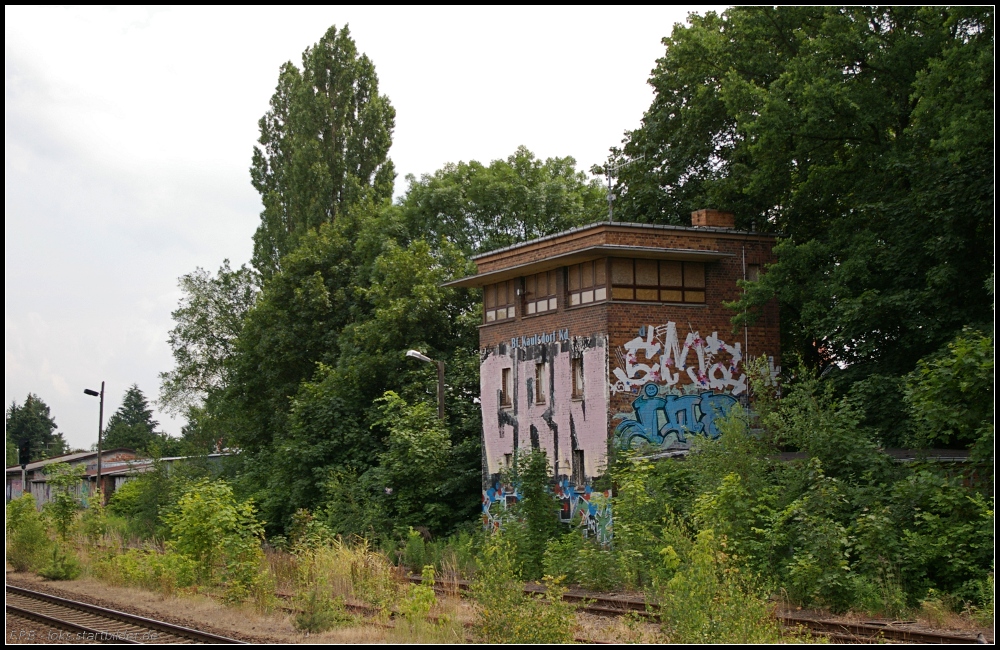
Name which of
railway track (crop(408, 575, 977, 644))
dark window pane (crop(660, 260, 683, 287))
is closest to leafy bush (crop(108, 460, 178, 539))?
dark window pane (crop(660, 260, 683, 287))

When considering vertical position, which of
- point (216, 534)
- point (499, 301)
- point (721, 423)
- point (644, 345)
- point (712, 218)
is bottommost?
point (216, 534)

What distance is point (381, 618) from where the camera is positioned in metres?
17.0

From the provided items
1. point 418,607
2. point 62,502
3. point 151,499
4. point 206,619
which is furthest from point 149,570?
point 151,499

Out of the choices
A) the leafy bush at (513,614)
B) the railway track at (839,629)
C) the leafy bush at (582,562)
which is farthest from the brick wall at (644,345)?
the leafy bush at (513,614)

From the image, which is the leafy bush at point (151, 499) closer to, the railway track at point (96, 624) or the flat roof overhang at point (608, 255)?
the flat roof overhang at point (608, 255)

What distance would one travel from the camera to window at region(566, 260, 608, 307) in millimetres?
29734

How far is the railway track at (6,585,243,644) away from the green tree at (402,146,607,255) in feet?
94.8

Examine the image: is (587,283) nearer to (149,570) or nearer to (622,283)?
(622,283)

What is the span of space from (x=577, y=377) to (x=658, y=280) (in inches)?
134

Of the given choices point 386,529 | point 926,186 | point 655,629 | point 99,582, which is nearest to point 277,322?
point 386,529

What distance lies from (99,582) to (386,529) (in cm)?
1003

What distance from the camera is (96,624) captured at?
18578mm

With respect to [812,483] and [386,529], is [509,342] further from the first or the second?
[812,483]

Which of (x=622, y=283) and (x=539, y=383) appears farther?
(x=539, y=383)
